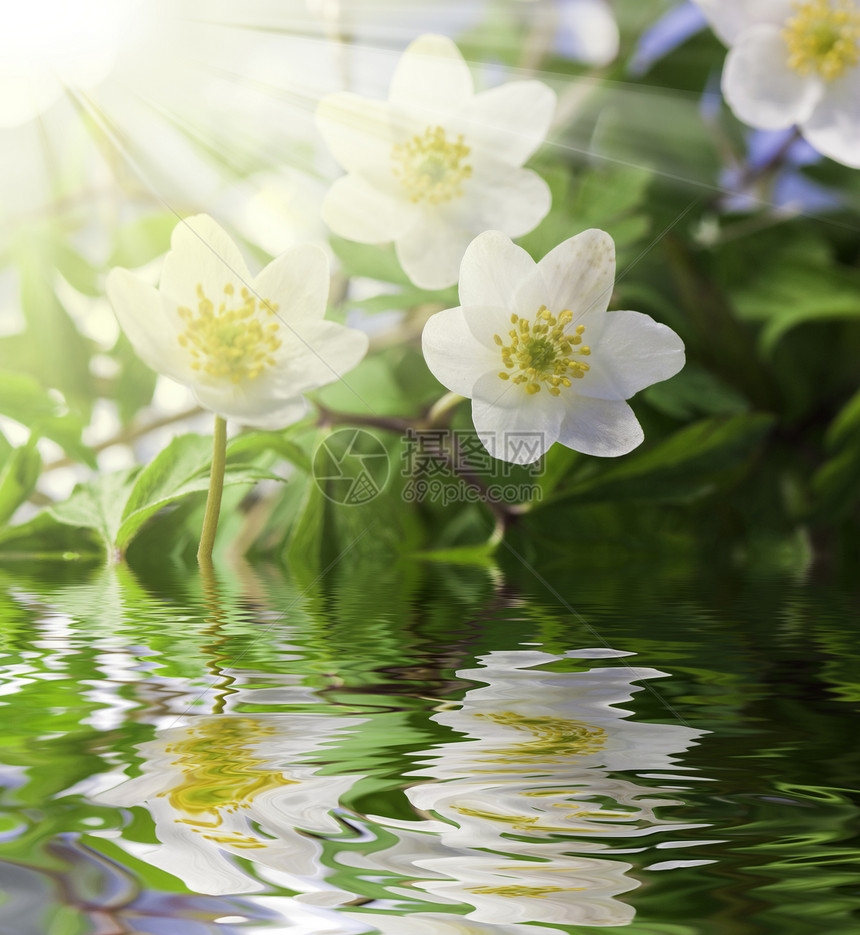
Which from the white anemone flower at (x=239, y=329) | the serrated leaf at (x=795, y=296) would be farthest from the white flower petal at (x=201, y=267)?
the serrated leaf at (x=795, y=296)

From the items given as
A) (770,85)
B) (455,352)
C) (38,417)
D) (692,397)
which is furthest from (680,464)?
(38,417)

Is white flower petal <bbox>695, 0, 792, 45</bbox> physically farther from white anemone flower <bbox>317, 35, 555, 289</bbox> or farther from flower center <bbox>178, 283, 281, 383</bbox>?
flower center <bbox>178, 283, 281, 383</bbox>

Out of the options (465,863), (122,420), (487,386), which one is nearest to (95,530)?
(122,420)

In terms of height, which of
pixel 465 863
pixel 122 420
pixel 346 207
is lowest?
pixel 465 863

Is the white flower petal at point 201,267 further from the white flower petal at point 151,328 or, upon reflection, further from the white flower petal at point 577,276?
the white flower petal at point 577,276

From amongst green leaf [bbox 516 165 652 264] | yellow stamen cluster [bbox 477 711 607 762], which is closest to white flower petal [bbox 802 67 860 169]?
green leaf [bbox 516 165 652 264]

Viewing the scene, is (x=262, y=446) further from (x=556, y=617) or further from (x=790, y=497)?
(x=790, y=497)

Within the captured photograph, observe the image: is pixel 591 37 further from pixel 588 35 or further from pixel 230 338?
pixel 230 338
